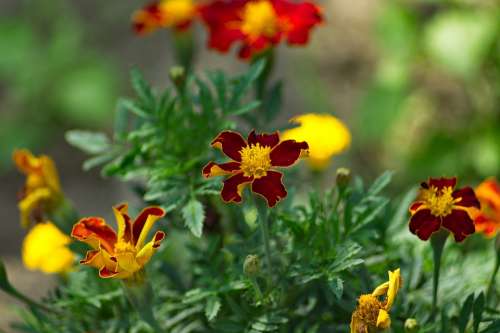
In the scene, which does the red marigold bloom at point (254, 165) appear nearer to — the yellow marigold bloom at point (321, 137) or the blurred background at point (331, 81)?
the yellow marigold bloom at point (321, 137)

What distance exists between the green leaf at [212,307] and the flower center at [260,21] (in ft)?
1.31

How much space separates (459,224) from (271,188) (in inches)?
8.0

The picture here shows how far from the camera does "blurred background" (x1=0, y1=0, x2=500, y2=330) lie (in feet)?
8.18

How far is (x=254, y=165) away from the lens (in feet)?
2.93

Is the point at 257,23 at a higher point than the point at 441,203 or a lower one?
higher

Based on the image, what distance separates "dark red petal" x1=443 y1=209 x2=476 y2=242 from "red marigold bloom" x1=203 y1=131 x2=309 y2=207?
169mm

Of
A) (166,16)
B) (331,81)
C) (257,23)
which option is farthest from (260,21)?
(331,81)

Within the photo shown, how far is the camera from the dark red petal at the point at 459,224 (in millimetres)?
905

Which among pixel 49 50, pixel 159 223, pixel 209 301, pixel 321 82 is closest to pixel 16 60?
pixel 49 50

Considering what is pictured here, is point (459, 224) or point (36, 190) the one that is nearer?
point (459, 224)

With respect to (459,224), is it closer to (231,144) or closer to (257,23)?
(231,144)

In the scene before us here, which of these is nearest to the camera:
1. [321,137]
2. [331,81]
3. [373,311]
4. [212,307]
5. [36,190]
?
[373,311]

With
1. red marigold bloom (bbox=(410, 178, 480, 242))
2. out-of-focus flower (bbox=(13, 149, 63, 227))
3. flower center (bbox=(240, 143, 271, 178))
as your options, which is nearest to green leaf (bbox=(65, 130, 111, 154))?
out-of-focus flower (bbox=(13, 149, 63, 227))

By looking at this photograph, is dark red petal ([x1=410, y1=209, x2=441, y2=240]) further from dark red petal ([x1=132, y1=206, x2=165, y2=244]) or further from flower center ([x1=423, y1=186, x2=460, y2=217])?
dark red petal ([x1=132, y1=206, x2=165, y2=244])
